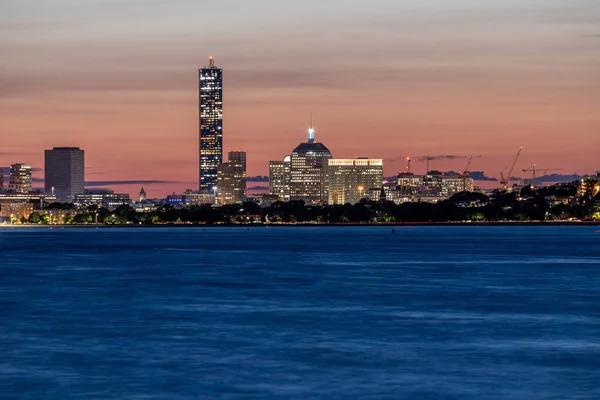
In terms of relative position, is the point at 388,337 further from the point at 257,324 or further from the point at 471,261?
the point at 471,261

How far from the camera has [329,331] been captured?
47844 mm

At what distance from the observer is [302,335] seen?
1837 inches

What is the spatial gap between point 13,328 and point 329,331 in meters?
14.4

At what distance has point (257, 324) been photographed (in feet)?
167

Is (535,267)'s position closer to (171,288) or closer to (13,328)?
(171,288)

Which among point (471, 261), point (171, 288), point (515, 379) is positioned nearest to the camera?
Result: point (515, 379)

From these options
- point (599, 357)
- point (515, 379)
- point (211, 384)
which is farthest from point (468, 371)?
point (211, 384)

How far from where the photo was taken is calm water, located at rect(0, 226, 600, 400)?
1347 inches

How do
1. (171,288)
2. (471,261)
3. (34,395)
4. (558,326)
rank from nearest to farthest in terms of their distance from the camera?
(34,395) < (558,326) < (171,288) < (471,261)

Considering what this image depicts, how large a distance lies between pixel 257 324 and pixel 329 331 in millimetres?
4388

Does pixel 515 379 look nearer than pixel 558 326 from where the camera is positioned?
Yes

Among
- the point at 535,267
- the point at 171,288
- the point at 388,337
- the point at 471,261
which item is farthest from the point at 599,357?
the point at 471,261

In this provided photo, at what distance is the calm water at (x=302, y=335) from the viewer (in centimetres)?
3422

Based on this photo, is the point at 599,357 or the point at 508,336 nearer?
the point at 599,357
